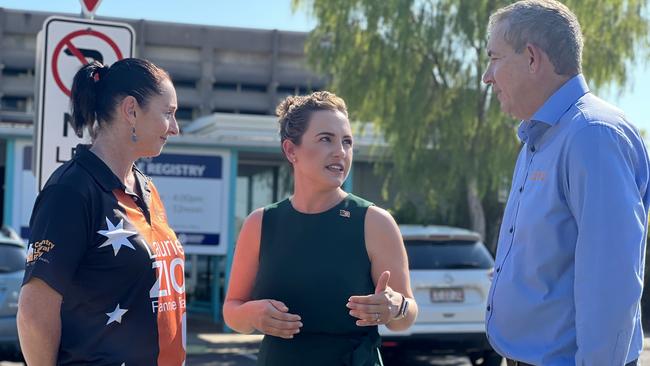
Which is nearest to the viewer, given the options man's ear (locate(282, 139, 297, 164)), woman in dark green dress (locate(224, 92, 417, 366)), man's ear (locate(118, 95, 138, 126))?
man's ear (locate(118, 95, 138, 126))

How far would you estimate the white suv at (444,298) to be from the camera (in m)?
10.1

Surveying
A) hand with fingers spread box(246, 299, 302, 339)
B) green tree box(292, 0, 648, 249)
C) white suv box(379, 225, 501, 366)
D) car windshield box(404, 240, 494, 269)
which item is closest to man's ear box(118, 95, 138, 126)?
hand with fingers spread box(246, 299, 302, 339)

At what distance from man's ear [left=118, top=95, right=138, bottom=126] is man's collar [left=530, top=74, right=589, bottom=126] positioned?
1.39 metres

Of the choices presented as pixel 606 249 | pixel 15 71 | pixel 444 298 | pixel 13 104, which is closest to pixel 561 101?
pixel 606 249

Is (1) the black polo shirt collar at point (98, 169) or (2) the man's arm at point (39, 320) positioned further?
(1) the black polo shirt collar at point (98, 169)

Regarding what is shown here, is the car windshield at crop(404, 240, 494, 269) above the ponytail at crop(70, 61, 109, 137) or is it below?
below

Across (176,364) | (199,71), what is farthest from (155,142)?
(199,71)

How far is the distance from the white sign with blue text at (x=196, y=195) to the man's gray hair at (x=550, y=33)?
11.6m

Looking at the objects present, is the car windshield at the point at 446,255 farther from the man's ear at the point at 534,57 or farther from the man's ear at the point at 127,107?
the man's ear at the point at 534,57

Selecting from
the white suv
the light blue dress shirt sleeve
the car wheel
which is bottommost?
the car wheel

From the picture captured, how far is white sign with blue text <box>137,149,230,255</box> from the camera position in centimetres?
1422

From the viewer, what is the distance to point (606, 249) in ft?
8.30

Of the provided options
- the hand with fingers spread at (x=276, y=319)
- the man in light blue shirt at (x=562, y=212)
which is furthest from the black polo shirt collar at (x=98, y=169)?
the man in light blue shirt at (x=562, y=212)

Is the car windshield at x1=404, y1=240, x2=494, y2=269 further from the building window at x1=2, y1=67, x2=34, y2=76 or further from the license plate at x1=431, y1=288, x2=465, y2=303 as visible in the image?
the building window at x1=2, y1=67, x2=34, y2=76
